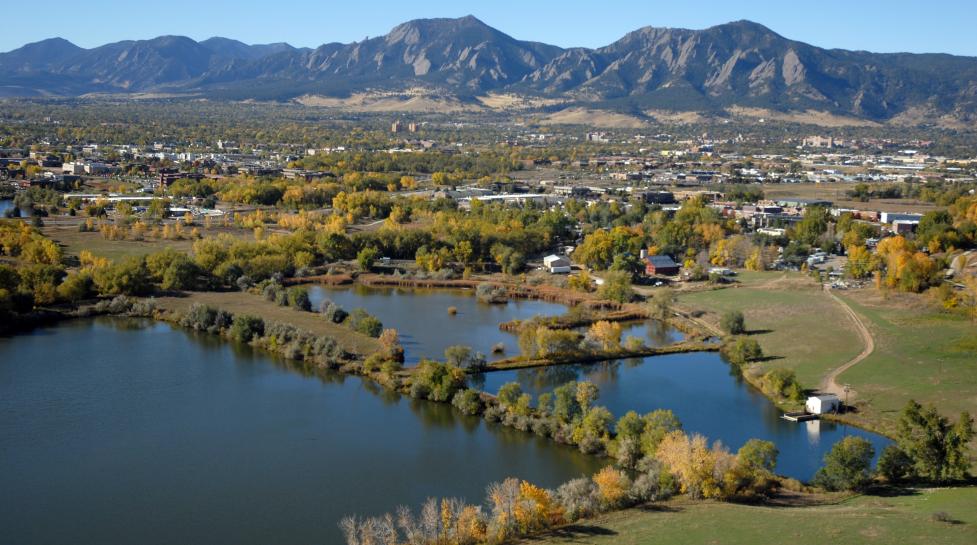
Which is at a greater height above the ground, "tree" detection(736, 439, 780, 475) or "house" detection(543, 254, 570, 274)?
"house" detection(543, 254, 570, 274)

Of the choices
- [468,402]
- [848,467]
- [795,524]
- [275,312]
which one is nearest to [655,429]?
[848,467]

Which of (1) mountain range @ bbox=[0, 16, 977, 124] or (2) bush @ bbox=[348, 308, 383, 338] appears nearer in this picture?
(2) bush @ bbox=[348, 308, 383, 338]

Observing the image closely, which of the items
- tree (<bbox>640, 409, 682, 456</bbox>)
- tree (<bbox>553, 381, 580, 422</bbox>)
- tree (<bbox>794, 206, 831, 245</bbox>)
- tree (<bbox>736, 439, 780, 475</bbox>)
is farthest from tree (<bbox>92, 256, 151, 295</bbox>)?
tree (<bbox>794, 206, 831, 245</bbox>)

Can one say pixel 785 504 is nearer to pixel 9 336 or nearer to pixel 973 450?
pixel 973 450

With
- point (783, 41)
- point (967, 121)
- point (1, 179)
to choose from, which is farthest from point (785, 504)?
point (783, 41)

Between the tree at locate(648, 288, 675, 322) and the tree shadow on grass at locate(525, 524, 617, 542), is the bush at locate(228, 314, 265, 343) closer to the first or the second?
the tree at locate(648, 288, 675, 322)

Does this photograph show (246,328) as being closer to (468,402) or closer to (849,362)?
(468,402)
